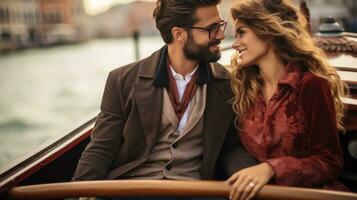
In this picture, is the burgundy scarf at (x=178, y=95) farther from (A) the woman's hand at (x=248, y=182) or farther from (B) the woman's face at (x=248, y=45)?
(A) the woman's hand at (x=248, y=182)

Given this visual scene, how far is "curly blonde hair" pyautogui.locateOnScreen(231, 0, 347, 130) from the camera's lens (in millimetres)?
1727

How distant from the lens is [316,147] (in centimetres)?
163

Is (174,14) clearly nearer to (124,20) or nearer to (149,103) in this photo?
(149,103)

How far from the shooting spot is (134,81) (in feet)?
6.48

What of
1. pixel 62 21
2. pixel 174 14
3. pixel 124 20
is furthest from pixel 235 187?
pixel 124 20

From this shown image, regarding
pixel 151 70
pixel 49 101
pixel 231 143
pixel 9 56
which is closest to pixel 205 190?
Answer: pixel 231 143

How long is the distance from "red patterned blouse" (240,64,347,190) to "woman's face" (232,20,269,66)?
5.1 inches

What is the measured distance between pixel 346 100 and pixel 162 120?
2.50ft

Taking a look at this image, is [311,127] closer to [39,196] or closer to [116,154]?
[116,154]

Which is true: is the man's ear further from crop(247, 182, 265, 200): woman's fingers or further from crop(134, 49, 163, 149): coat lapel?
crop(247, 182, 265, 200): woman's fingers

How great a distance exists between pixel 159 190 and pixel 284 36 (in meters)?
0.75

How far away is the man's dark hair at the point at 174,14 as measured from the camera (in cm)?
193

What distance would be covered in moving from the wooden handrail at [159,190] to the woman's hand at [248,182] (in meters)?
0.02

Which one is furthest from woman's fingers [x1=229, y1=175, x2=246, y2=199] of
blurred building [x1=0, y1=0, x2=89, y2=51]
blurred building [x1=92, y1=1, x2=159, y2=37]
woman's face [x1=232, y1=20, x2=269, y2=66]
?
blurred building [x1=92, y1=1, x2=159, y2=37]
